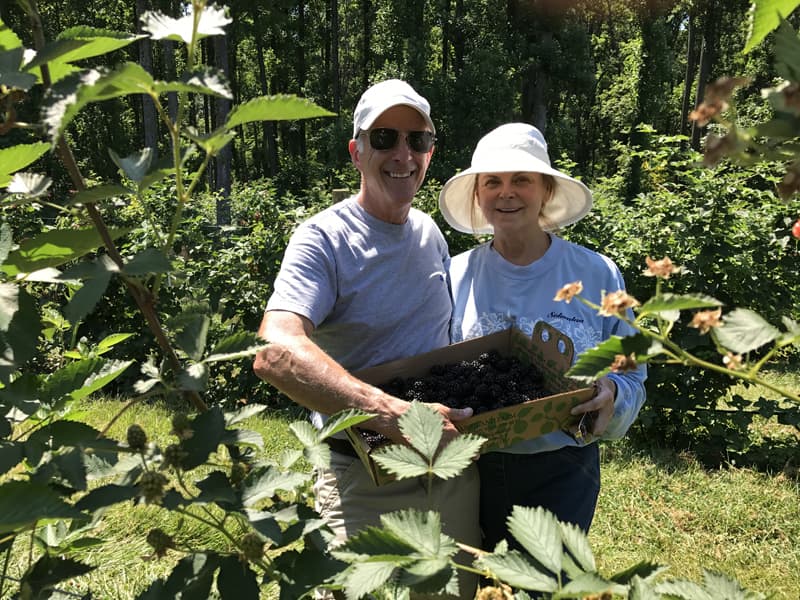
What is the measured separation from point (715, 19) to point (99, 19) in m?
Result: 22.2

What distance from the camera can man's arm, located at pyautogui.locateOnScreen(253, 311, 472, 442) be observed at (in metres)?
Answer: 1.76

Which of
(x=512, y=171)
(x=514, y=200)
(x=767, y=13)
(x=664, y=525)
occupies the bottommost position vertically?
(x=664, y=525)

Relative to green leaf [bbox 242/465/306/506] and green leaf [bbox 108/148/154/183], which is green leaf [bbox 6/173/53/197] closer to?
green leaf [bbox 108/148/154/183]

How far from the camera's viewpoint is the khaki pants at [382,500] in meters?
2.17

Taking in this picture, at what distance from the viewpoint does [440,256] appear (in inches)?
100

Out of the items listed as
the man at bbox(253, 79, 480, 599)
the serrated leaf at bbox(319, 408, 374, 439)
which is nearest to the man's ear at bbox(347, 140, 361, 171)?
the man at bbox(253, 79, 480, 599)

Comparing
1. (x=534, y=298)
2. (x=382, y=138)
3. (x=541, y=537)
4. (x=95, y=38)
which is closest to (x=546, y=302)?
(x=534, y=298)

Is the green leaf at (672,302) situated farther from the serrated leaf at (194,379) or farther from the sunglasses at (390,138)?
the sunglasses at (390,138)

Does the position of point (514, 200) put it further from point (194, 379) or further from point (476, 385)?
point (194, 379)

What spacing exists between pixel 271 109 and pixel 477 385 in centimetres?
146

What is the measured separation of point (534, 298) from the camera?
93.4 inches

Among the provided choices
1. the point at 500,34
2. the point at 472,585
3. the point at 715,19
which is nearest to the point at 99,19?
the point at 500,34

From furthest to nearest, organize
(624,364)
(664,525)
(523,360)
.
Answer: (664,525)
(523,360)
(624,364)

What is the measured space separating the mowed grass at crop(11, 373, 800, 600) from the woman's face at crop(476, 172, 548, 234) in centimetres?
164
